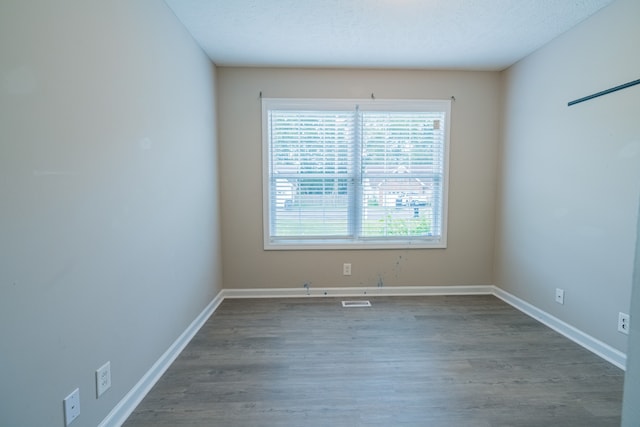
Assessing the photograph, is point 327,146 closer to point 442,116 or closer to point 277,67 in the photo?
point 277,67

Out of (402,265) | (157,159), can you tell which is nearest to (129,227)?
(157,159)

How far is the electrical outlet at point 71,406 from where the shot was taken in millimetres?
1162

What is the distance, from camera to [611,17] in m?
1.98

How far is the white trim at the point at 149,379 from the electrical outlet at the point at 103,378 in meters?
0.15

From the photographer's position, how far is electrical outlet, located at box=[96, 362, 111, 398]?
134 cm

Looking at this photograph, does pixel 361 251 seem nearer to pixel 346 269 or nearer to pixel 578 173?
pixel 346 269

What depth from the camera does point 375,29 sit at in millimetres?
2287

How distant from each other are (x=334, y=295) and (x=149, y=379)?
6.30 ft

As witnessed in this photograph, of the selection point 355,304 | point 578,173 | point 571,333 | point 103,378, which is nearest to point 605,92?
point 578,173

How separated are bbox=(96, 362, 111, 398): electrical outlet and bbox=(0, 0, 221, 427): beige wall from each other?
3 centimetres

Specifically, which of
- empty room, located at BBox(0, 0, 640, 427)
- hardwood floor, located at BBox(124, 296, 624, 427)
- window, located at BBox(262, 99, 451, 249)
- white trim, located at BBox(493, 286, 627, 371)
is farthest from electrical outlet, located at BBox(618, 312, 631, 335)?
window, located at BBox(262, 99, 451, 249)

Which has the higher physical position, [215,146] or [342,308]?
[215,146]

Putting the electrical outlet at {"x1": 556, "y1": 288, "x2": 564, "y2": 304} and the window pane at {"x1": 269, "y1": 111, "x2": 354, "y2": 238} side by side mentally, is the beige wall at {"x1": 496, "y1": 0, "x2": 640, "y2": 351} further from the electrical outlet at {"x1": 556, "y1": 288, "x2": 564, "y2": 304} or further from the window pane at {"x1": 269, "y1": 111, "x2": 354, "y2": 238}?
→ the window pane at {"x1": 269, "y1": 111, "x2": 354, "y2": 238}

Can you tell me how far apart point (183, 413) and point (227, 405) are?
0.75 feet
